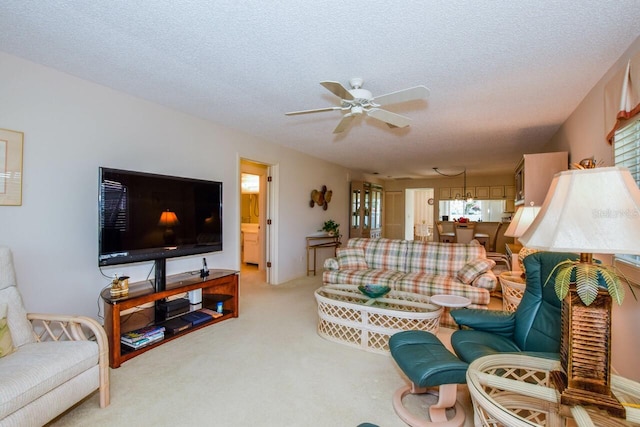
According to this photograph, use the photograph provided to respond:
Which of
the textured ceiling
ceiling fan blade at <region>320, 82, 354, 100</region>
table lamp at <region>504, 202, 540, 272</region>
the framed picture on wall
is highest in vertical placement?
the textured ceiling

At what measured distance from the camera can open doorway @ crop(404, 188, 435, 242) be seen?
1019 cm

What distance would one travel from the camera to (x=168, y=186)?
2.99 meters

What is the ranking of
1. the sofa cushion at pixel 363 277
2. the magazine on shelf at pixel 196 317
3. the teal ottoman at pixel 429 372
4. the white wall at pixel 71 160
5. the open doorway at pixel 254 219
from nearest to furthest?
the teal ottoman at pixel 429 372 → the white wall at pixel 71 160 → the magazine on shelf at pixel 196 317 → the sofa cushion at pixel 363 277 → the open doorway at pixel 254 219

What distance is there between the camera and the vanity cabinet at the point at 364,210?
7.82 m

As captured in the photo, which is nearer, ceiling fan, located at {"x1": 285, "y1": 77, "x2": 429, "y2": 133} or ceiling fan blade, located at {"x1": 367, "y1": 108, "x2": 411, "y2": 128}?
ceiling fan, located at {"x1": 285, "y1": 77, "x2": 429, "y2": 133}

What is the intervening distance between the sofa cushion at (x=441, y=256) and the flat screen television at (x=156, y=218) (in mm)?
2606

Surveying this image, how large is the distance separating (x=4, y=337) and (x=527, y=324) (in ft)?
10.7

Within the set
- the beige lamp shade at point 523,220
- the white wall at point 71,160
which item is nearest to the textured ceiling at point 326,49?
the white wall at point 71,160

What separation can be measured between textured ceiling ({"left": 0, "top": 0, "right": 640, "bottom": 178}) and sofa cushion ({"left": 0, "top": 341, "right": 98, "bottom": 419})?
199cm

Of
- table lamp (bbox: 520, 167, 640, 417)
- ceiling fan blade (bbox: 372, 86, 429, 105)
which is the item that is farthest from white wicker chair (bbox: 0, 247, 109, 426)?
ceiling fan blade (bbox: 372, 86, 429, 105)

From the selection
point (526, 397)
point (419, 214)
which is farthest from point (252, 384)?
point (419, 214)

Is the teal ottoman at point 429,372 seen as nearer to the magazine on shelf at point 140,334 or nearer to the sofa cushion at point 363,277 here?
the sofa cushion at point 363,277

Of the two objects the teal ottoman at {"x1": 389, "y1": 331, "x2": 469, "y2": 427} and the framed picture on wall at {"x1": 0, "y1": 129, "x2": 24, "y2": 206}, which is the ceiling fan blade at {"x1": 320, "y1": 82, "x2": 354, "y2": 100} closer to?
the teal ottoman at {"x1": 389, "y1": 331, "x2": 469, "y2": 427}

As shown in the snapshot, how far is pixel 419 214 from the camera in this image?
1146 cm
